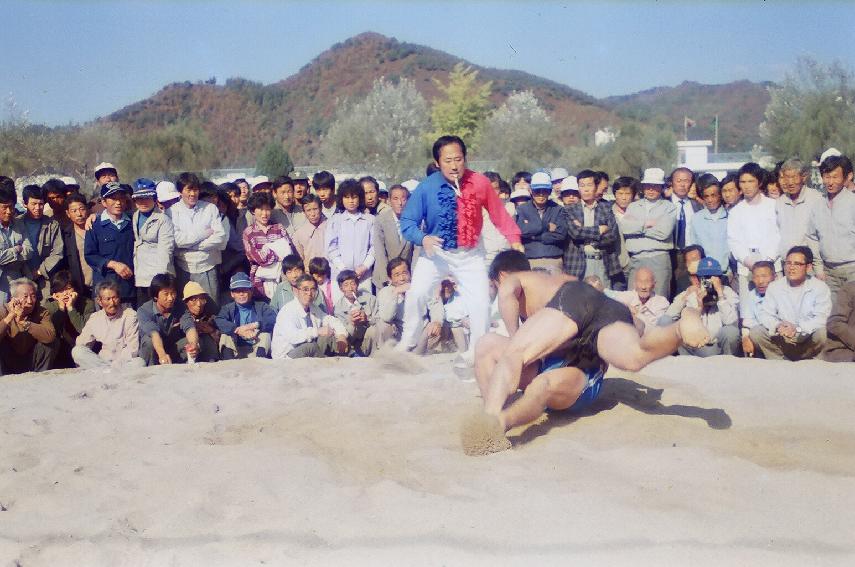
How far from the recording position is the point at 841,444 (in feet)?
13.8

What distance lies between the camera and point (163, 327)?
6.58 m

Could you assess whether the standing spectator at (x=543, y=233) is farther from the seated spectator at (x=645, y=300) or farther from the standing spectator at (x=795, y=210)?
the standing spectator at (x=795, y=210)

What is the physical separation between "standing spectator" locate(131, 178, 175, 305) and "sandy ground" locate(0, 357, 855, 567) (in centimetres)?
130

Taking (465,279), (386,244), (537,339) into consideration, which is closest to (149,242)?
(386,244)

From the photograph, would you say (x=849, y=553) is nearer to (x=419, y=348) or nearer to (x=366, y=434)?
(x=366, y=434)

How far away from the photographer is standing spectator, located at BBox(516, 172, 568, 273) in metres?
7.38

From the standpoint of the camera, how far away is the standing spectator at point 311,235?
25.0 ft

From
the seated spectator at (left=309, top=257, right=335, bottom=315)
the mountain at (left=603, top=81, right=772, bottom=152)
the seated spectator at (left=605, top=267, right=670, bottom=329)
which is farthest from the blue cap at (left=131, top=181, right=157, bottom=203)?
the mountain at (left=603, top=81, right=772, bottom=152)

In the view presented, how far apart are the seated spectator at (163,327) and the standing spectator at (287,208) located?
1.43m

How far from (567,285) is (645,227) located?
3.07m

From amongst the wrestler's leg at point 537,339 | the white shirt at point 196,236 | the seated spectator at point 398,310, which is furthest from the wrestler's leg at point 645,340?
the white shirt at point 196,236

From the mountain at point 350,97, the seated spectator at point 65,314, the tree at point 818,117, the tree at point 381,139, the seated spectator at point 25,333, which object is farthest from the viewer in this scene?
the mountain at point 350,97

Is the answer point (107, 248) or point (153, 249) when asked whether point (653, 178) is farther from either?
point (107, 248)

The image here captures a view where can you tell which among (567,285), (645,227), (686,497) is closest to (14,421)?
(567,285)
